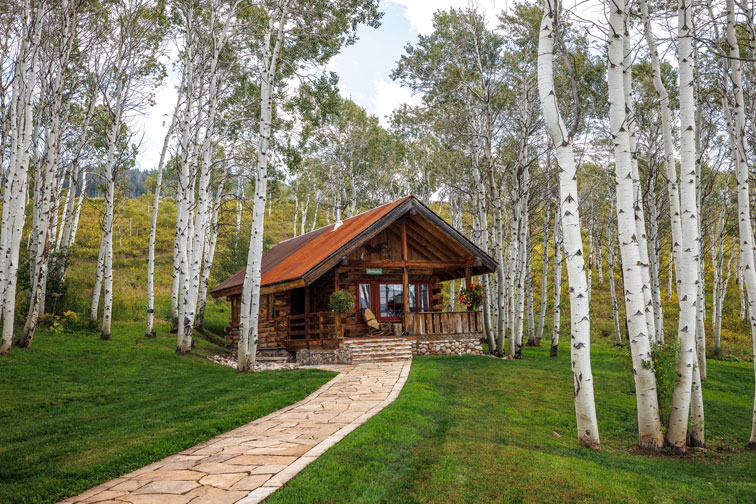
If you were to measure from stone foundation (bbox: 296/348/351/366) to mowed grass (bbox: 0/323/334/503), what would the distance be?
116 inches

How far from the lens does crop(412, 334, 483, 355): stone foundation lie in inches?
635

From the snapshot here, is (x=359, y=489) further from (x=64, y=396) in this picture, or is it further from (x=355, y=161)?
(x=355, y=161)

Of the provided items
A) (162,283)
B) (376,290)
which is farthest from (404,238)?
(162,283)

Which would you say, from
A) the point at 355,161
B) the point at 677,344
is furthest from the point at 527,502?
the point at 355,161

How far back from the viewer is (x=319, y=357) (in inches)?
635

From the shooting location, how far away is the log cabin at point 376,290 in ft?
49.8

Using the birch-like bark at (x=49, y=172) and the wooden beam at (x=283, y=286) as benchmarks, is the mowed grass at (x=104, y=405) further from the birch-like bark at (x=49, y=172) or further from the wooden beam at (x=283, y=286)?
the wooden beam at (x=283, y=286)

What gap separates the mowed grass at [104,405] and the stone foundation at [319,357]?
294cm

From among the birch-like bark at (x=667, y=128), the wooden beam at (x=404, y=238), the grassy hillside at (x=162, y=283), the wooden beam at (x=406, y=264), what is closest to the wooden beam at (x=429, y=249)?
the wooden beam at (x=406, y=264)

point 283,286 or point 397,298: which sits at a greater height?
point 283,286

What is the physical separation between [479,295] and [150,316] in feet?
42.2

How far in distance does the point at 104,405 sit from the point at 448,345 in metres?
10.8

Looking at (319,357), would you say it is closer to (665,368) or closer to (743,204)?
(665,368)

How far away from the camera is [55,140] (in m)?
14.2
